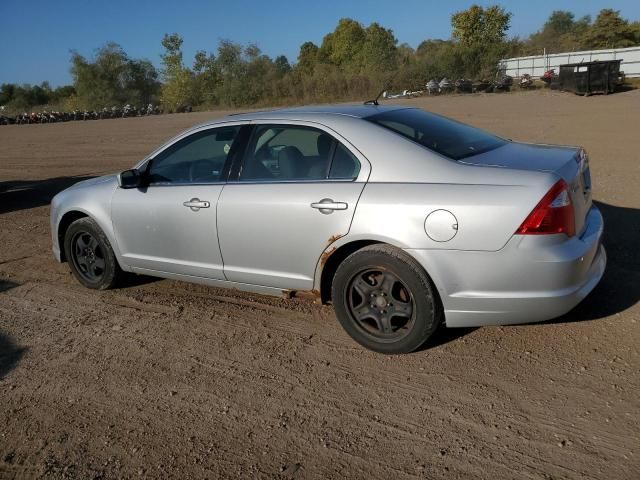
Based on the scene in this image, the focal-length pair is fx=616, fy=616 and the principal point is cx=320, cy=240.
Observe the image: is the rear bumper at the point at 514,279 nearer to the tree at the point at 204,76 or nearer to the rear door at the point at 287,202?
the rear door at the point at 287,202

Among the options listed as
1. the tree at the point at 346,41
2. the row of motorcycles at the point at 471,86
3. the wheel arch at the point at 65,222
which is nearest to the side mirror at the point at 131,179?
the wheel arch at the point at 65,222

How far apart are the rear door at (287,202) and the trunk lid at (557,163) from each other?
2.86 feet

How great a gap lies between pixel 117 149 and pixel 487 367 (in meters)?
19.2

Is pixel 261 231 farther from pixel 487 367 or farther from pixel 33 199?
pixel 33 199

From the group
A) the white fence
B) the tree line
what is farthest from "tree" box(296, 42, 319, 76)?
the white fence

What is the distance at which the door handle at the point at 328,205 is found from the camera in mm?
4031

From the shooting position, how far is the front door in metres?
4.79

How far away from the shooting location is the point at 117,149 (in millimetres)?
20859

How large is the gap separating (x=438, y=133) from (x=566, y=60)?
2003 inches

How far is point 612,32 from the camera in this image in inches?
2490

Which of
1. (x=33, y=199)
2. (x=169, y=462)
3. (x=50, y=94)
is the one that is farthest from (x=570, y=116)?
(x=50, y=94)

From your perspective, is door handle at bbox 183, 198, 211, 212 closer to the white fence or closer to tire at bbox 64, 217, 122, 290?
tire at bbox 64, 217, 122, 290

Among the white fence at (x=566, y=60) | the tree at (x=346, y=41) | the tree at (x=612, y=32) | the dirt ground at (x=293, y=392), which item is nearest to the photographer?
the dirt ground at (x=293, y=392)

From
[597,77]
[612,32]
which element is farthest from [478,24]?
[597,77]
